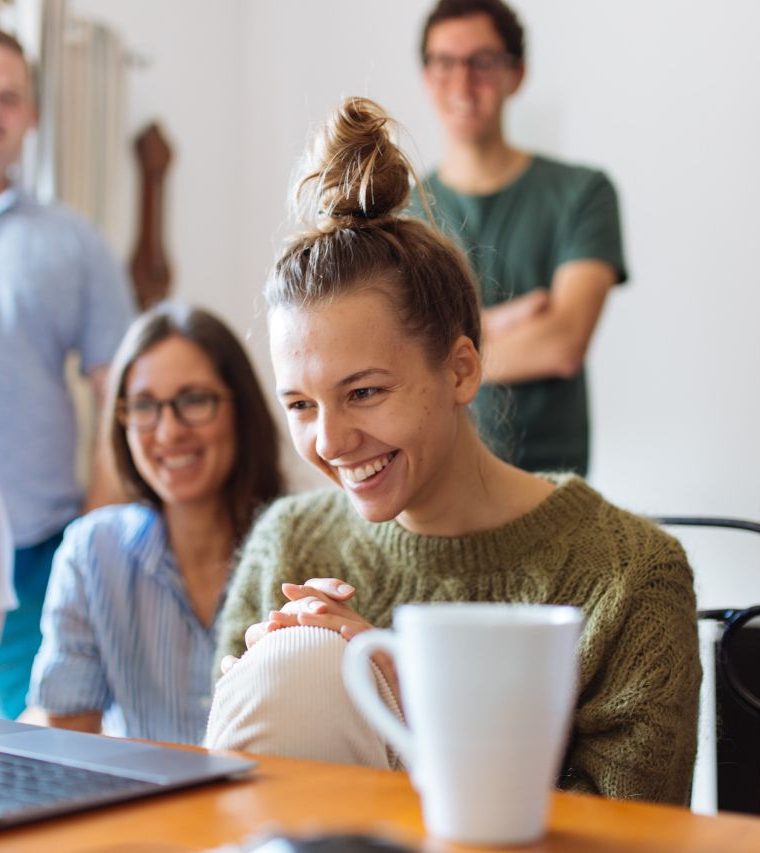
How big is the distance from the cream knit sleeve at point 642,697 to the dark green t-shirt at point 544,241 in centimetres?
92

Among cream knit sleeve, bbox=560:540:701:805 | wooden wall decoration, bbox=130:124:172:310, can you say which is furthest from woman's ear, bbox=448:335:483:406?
wooden wall decoration, bbox=130:124:172:310

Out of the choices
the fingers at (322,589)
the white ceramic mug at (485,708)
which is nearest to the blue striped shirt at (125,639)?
the fingers at (322,589)

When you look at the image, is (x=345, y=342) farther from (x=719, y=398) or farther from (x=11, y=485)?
(x=719, y=398)

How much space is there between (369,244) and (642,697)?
1.69 feet

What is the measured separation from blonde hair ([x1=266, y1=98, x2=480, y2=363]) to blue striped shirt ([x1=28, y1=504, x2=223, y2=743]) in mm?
661

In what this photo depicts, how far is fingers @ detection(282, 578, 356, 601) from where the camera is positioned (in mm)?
1068

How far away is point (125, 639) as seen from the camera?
181 centimetres

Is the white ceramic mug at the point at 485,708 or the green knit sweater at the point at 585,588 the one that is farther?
the green knit sweater at the point at 585,588

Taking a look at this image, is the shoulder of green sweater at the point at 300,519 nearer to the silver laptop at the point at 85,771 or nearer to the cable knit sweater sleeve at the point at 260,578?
the cable knit sweater sleeve at the point at 260,578

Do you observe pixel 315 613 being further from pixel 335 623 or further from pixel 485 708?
pixel 485 708

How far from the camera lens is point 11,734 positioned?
2.77ft

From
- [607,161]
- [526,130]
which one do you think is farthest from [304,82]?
[607,161]

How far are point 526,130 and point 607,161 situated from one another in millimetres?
218

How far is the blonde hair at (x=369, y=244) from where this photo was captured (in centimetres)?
126
